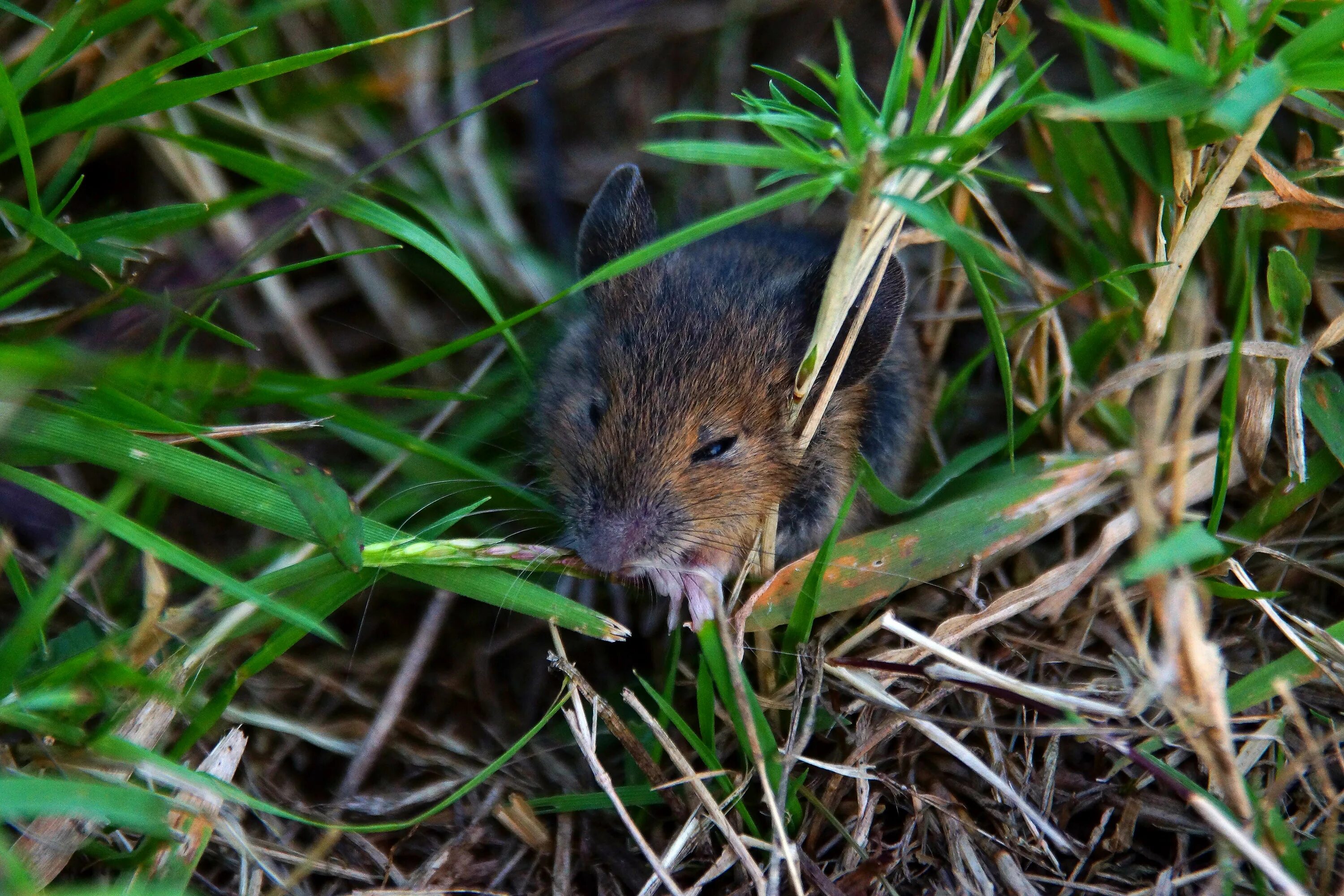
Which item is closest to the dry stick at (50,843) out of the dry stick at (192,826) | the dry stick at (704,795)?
the dry stick at (192,826)

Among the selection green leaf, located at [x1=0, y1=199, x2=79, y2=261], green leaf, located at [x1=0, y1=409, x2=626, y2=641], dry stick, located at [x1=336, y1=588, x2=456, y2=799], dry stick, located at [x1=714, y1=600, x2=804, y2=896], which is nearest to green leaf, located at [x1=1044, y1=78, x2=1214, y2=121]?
dry stick, located at [x1=714, y1=600, x2=804, y2=896]

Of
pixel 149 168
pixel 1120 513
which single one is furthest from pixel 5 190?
pixel 1120 513

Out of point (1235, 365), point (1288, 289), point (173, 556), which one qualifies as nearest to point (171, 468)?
point (173, 556)

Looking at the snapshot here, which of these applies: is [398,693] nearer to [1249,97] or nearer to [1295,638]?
[1295,638]

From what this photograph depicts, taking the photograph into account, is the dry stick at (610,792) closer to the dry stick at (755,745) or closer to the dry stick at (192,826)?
the dry stick at (755,745)

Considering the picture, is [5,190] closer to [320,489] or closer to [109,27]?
[109,27]
